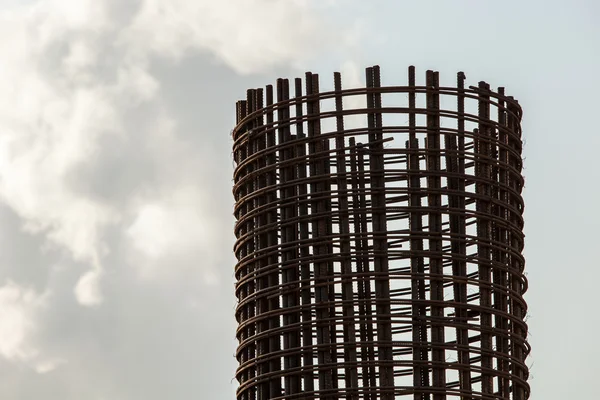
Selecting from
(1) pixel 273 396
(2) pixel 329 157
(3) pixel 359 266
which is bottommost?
(1) pixel 273 396

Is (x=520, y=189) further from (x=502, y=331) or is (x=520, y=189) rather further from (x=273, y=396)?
(x=273, y=396)

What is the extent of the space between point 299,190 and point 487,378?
20.0 feet

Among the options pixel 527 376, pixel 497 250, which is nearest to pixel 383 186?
pixel 497 250

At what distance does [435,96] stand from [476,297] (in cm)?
476

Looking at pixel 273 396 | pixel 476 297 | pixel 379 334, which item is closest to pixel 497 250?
pixel 476 297

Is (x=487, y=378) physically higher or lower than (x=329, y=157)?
lower

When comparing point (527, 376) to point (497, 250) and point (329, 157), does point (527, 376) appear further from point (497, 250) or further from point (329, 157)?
point (329, 157)

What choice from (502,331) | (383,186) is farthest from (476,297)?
(383,186)

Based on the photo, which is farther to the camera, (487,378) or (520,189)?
(520,189)

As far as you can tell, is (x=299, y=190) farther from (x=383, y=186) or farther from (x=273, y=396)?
(x=273, y=396)

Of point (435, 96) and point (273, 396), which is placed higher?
point (435, 96)

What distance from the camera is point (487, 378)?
38.3 meters

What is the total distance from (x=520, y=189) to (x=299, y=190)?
18.7 ft

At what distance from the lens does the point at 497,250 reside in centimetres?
3941
